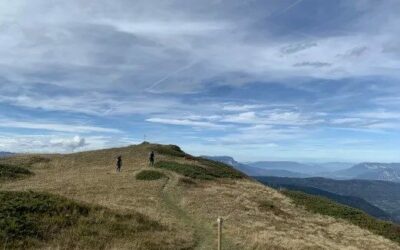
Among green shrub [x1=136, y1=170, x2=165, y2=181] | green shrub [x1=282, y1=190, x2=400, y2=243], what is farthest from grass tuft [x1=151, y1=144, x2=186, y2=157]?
green shrub [x1=282, y1=190, x2=400, y2=243]

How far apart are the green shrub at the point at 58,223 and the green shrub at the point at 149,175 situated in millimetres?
26117

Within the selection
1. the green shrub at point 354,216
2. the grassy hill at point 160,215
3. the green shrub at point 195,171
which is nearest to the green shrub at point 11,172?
the grassy hill at point 160,215

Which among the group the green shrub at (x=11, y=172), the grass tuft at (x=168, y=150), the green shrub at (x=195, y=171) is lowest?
the green shrub at (x=11, y=172)

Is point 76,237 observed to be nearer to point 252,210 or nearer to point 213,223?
point 213,223

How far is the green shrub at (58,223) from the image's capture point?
2264 centimetres

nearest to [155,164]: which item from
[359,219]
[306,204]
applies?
[306,204]

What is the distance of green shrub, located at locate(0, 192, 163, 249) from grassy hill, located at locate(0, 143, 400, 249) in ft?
0.17

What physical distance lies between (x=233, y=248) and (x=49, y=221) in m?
11.2

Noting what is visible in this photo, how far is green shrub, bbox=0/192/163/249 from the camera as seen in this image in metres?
22.6

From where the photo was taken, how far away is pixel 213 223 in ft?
111

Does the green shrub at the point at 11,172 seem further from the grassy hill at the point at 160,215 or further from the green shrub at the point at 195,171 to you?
the green shrub at the point at 195,171

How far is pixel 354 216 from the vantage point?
5294 centimetres

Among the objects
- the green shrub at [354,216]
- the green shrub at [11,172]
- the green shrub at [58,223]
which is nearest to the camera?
the green shrub at [58,223]

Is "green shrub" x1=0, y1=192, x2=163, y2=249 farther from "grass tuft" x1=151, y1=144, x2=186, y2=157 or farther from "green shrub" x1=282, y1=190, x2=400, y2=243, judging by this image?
"grass tuft" x1=151, y1=144, x2=186, y2=157
